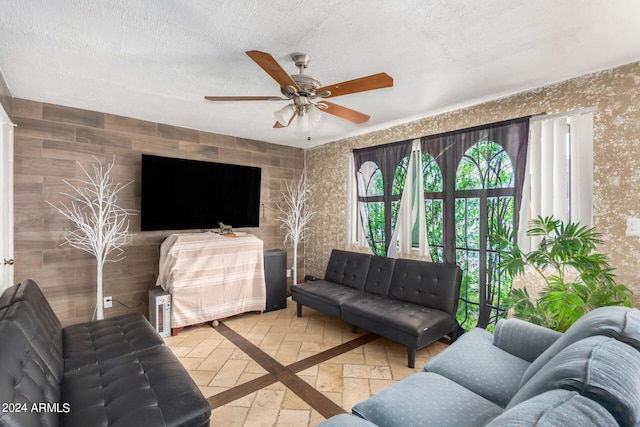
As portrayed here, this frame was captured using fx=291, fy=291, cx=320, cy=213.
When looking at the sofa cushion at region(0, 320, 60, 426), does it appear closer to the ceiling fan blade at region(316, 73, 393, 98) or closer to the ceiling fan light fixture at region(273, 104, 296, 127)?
the ceiling fan light fixture at region(273, 104, 296, 127)

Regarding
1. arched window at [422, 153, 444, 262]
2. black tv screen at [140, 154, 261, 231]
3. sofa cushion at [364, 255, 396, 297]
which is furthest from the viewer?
black tv screen at [140, 154, 261, 231]

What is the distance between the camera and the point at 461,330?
309 centimetres

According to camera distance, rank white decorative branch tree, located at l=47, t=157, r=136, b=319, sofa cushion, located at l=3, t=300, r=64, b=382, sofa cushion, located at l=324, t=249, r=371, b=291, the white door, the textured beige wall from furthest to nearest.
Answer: sofa cushion, located at l=324, t=249, r=371, b=291 < white decorative branch tree, located at l=47, t=157, r=136, b=319 < the white door < the textured beige wall < sofa cushion, located at l=3, t=300, r=64, b=382

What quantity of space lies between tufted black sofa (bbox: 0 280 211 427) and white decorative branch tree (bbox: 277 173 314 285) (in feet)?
8.88

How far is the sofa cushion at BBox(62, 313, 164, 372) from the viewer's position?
1.82m

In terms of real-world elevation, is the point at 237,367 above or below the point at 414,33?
below

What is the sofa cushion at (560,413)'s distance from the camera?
720 mm

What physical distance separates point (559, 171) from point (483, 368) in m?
1.83

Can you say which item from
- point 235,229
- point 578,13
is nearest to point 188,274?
point 235,229

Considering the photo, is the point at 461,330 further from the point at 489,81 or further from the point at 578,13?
the point at 578,13

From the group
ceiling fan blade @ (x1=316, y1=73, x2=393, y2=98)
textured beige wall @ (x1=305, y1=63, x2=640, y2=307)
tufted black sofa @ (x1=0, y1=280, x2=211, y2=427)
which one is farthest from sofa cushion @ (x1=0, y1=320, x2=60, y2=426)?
textured beige wall @ (x1=305, y1=63, x2=640, y2=307)

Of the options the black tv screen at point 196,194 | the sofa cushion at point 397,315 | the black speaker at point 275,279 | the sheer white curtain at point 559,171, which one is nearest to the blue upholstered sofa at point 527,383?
the sofa cushion at point 397,315

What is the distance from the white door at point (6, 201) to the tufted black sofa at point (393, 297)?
104 inches

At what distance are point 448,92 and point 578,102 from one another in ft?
3.25
